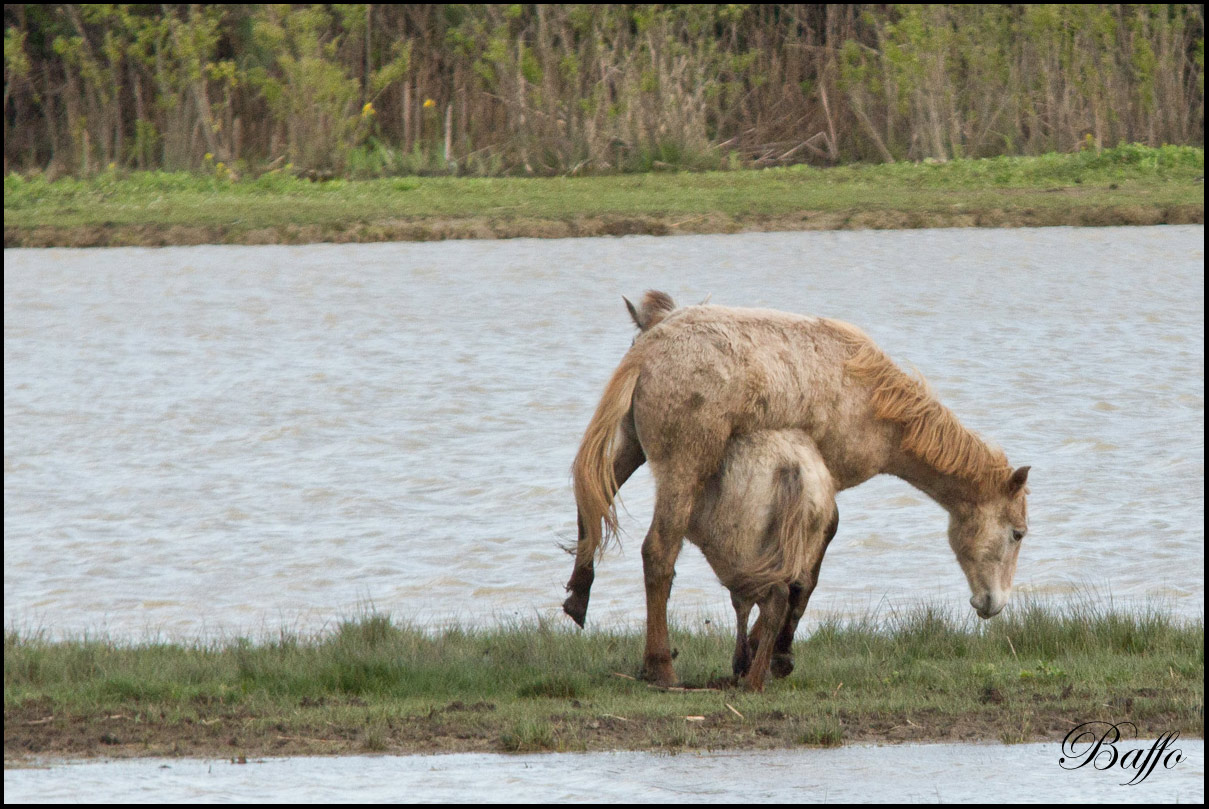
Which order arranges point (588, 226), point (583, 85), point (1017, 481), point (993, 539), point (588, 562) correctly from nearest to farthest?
point (588, 562), point (1017, 481), point (993, 539), point (588, 226), point (583, 85)

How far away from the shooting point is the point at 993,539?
21.6 ft

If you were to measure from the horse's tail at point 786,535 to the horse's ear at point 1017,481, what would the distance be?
31.2 inches

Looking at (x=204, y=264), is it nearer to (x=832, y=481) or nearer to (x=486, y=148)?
(x=486, y=148)

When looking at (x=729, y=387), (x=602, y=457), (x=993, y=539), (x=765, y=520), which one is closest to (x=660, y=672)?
(x=765, y=520)

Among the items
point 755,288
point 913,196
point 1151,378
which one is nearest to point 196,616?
point 1151,378

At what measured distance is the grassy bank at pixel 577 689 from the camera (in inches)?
209

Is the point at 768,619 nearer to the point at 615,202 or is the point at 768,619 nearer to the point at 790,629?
the point at 790,629

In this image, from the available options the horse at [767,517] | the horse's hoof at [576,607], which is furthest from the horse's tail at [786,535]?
the horse's hoof at [576,607]

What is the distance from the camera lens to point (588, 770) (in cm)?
495

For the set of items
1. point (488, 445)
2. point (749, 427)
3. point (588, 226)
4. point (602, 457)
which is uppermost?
point (749, 427)

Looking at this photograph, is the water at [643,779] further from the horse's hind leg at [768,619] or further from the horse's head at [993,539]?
the horse's head at [993,539]

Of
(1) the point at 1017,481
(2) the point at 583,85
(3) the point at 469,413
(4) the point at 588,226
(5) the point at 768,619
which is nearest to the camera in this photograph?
(5) the point at 768,619

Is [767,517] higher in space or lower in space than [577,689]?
higher

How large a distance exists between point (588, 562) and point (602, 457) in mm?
404
